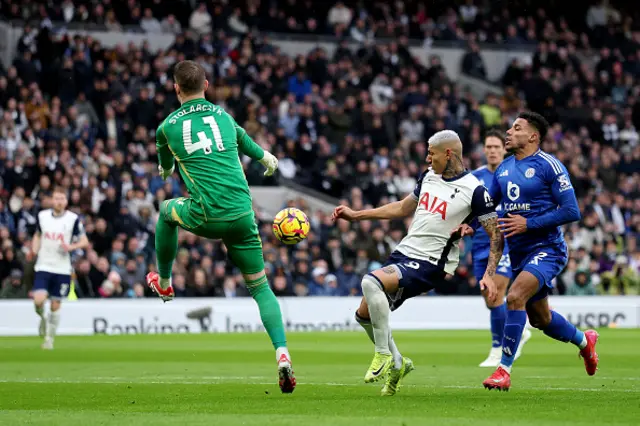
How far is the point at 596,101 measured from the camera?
3528 centimetres

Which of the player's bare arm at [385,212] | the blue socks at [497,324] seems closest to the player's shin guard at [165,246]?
the player's bare arm at [385,212]

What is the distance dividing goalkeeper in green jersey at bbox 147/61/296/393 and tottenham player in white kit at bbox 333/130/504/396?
33.5 inches

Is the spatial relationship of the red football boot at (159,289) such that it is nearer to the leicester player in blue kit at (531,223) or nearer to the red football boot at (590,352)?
the leicester player in blue kit at (531,223)

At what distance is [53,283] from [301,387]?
905 centimetres

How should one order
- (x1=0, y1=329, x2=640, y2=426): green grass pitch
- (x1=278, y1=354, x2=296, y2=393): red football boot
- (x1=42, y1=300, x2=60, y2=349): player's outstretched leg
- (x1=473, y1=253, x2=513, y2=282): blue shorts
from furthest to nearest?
(x1=42, y1=300, x2=60, y2=349): player's outstretched leg
(x1=473, y1=253, x2=513, y2=282): blue shorts
(x1=278, y1=354, x2=296, y2=393): red football boot
(x1=0, y1=329, x2=640, y2=426): green grass pitch

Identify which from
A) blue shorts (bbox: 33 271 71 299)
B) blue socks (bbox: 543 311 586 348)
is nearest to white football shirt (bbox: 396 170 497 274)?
blue socks (bbox: 543 311 586 348)

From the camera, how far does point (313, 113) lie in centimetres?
3083

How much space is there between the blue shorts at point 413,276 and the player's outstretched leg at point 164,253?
6.14 ft

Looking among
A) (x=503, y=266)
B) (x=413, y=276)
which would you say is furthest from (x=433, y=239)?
(x=503, y=266)

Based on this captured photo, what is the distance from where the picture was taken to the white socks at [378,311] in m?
9.81

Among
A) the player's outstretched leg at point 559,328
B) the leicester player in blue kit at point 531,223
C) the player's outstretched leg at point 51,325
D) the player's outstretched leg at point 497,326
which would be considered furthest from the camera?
the player's outstretched leg at point 51,325

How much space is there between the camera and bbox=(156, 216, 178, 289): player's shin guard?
9.87 m

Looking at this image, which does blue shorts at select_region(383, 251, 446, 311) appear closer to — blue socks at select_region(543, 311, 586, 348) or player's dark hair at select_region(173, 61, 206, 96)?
blue socks at select_region(543, 311, 586, 348)

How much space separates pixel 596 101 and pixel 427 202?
26.4 m
